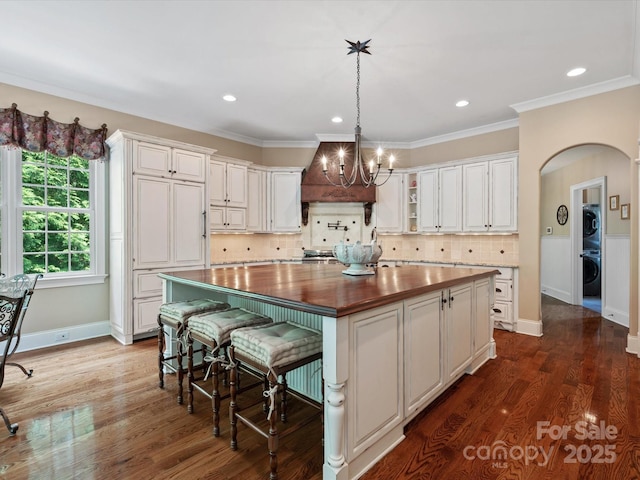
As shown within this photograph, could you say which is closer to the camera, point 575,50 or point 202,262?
point 575,50

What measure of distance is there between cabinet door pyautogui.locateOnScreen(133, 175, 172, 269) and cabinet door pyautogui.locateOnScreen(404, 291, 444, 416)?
10.1 ft

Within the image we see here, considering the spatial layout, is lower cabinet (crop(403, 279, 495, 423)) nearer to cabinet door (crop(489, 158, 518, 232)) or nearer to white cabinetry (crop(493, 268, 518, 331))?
white cabinetry (crop(493, 268, 518, 331))

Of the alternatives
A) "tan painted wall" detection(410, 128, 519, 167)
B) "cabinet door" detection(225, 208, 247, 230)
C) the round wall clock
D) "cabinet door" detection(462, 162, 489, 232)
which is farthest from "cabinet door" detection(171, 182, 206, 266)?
the round wall clock

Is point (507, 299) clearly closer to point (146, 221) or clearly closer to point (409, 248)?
point (409, 248)

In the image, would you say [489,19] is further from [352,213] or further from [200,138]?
[200,138]

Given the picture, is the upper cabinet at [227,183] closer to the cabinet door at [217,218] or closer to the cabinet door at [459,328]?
the cabinet door at [217,218]

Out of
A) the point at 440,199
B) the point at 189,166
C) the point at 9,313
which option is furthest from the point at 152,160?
the point at 440,199

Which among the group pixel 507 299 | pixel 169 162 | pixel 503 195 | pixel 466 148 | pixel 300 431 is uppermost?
pixel 466 148

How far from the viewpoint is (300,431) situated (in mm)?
2002

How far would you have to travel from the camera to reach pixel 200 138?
476 cm

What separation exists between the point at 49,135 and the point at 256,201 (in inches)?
104

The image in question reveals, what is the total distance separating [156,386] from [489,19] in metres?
3.78

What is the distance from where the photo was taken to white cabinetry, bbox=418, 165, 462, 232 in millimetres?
4754

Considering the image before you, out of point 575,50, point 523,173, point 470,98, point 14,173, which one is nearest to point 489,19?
point 575,50
